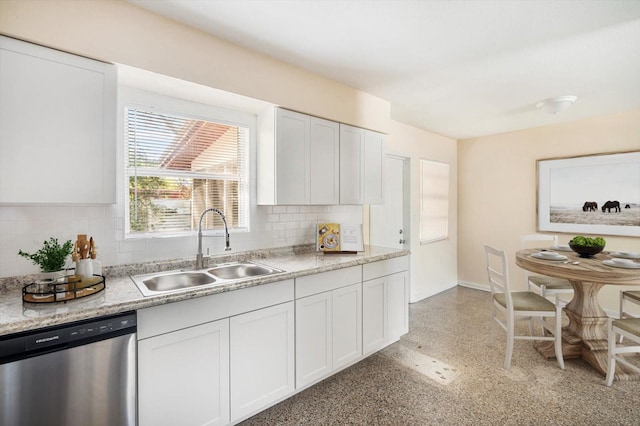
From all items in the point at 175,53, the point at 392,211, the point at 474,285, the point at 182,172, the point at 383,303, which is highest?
the point at 175,53

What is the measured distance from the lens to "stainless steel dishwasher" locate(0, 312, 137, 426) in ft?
4.13

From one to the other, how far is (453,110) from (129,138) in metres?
3.39

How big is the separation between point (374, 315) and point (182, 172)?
206cm

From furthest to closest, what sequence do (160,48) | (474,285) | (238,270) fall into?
(474,285) → (238,270) → (160,48)

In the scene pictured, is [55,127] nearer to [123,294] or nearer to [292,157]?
[123,294]

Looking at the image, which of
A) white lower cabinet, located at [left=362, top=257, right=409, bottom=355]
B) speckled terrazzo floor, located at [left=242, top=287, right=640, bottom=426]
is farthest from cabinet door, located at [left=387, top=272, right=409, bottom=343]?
speckled terrazzo floor, located at [left=242, top=287, right=640, bottom=426]

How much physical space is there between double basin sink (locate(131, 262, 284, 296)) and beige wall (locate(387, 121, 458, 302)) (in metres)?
2.55

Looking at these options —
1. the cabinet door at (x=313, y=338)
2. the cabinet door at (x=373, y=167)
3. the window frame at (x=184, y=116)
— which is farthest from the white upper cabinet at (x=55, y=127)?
the cabinet door at (x=373, y=167)

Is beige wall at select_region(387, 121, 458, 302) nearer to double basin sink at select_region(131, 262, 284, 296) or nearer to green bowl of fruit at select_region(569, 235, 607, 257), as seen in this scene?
green bowl of fruit at select_region(569, 235, 607, 257)

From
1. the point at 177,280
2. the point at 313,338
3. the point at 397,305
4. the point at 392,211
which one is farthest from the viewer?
the point at 392,211

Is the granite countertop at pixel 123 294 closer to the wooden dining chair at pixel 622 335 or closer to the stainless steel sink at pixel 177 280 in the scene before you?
the stainless steel sink at pixel 177 280

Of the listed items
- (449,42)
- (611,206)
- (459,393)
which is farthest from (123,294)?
(611,206)

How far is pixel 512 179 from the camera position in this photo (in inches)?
185

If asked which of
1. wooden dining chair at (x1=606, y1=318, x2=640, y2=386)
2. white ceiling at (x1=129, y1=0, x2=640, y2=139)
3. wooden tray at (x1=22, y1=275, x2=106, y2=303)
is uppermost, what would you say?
white ceiling at (x1=129, y1=0, x2=640, y2=139)
